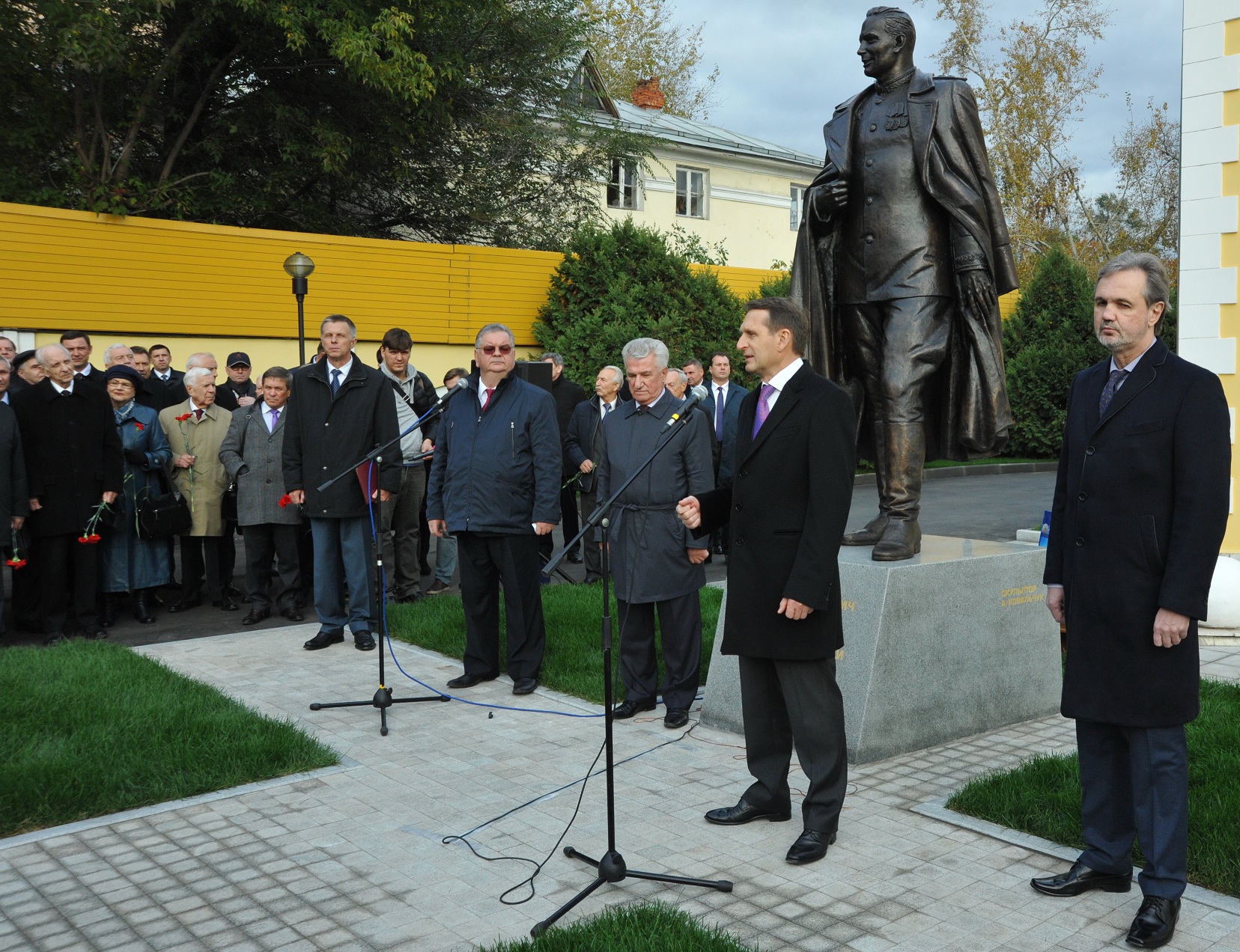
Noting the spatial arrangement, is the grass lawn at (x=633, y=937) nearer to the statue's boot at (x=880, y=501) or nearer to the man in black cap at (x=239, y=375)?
the statue's boot at (x=880, y=501)

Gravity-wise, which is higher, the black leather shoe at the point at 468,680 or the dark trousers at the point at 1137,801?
the dark trousers at the point at 1137,801

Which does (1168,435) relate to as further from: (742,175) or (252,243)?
(742,175)

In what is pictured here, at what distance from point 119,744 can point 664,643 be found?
291cm

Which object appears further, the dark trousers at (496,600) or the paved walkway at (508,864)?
the dark trousers at (496,600)

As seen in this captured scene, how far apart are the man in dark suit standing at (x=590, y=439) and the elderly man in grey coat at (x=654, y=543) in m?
3.36

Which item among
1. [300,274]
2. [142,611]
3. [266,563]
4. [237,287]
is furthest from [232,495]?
[237,287]

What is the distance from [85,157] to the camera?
1784 cm

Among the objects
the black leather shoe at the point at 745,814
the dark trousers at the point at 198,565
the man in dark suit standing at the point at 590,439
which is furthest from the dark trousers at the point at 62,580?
the black leather shoe at the point at 745,814

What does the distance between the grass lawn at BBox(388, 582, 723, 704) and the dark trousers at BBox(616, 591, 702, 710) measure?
10.2 inches

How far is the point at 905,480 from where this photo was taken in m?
6.23

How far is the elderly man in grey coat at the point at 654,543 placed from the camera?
6.68 m

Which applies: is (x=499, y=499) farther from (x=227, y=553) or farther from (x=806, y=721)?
(x=227, y=553)

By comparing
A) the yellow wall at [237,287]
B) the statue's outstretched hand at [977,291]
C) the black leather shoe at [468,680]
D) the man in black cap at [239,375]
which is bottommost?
the black leather shoe at [468,680]

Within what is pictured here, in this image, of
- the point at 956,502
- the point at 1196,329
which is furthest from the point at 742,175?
the point at 1196,329
